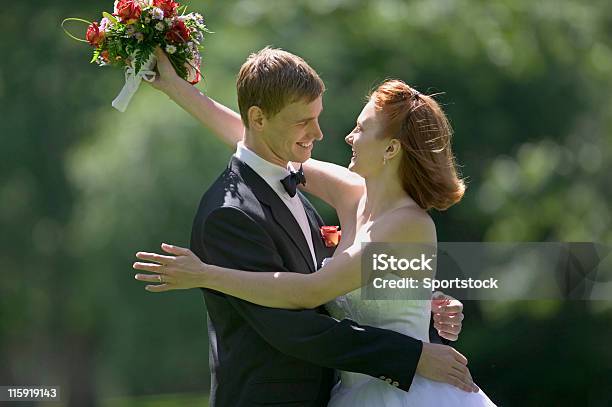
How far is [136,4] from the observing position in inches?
173

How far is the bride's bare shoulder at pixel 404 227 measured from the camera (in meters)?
4.00

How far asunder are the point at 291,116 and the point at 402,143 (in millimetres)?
443

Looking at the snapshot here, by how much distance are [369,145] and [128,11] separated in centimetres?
116

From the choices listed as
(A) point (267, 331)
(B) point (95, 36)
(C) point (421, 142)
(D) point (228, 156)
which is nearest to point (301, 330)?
(A) point (267, 331)

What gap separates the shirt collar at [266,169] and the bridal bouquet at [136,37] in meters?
0.60

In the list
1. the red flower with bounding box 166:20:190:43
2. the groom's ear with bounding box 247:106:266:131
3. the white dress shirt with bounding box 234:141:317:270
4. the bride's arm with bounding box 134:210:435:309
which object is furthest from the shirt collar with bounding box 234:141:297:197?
the red flower with bounding box 166:20:190:43

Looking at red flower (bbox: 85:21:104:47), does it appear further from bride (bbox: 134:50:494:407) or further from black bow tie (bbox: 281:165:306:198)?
bride (bbox: 134:50:494:407)

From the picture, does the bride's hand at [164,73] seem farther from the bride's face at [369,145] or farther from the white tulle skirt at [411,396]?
the white tulle skirt at [411,396]

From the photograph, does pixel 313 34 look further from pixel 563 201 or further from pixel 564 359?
pixel 564 359

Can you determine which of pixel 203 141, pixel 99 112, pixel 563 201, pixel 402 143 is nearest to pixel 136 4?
pixel 402 143

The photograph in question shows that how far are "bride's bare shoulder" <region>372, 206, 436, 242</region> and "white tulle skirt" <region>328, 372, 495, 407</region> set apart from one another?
53 centimetres

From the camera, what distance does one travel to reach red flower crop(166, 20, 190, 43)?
4465 millimetres

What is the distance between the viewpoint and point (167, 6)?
4.47 meters

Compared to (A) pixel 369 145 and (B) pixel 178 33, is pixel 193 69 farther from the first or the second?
(A) pixel 369 145
